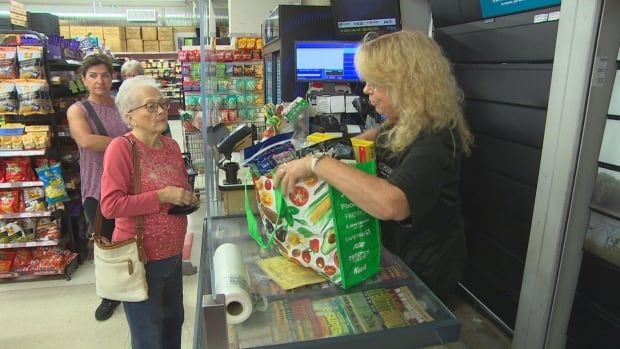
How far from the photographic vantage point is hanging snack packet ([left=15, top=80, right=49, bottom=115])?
3.30 metres

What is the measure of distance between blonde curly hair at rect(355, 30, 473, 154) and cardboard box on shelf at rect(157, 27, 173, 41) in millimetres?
14420

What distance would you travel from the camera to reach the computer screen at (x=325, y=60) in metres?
3.32

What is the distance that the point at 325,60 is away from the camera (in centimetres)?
334

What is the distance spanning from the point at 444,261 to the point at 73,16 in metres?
15.4

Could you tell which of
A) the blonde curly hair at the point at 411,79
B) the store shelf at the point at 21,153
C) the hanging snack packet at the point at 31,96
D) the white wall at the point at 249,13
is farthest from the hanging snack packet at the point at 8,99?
the blonde curly hair at the point at 411,79

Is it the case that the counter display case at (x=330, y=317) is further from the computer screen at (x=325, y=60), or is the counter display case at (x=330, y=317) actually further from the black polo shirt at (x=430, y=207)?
the computer screen at (x=325, y=60)

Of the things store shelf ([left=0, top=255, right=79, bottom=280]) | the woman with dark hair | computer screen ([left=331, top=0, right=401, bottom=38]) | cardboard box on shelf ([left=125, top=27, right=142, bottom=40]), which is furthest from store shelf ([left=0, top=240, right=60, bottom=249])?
cardboard box on shelf ([left=125, top=27, right=142, bottom=40])

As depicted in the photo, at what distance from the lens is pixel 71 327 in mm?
2965

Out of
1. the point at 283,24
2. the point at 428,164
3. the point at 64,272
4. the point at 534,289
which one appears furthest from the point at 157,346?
the point at 283,24

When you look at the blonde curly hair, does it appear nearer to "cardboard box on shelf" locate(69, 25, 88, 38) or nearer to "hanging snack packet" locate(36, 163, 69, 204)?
"hanging snack packet" locate(36, 163, 69, 204)

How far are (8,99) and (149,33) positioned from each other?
11784 millimetres

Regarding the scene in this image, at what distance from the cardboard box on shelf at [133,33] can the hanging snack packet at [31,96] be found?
11.5 meters

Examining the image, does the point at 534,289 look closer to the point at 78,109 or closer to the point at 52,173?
the point at 78,109

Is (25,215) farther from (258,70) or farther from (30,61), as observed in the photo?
(258,70)
